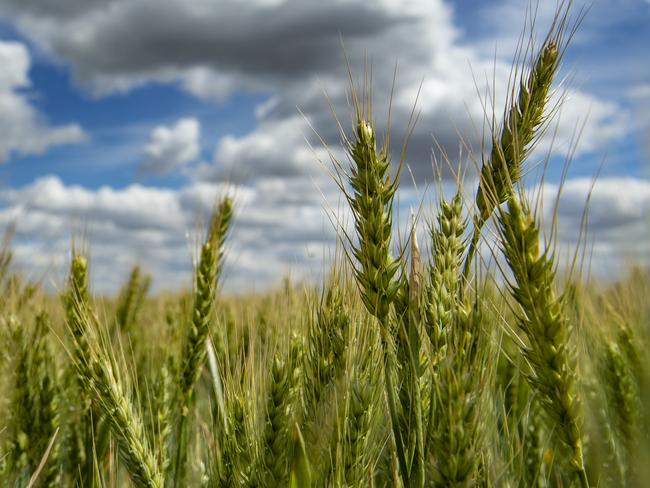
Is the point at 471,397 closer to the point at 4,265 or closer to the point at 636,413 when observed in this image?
the point at 636,413

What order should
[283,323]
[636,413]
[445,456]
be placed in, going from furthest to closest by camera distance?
[636,413] < [283,323] < [445,456]

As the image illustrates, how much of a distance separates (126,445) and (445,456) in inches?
40.6

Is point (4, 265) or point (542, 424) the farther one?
point (542, 424)

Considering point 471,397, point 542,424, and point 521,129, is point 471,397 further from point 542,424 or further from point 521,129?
point 542,424

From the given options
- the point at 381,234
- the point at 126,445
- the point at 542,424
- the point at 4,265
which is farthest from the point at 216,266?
the point at 542,424

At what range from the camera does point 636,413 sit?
8.52ft

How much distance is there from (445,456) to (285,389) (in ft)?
1.88

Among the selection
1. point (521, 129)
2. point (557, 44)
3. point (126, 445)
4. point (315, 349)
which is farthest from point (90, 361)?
point (557, 44)

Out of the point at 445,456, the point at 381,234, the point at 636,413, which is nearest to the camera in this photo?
the point at 445,456

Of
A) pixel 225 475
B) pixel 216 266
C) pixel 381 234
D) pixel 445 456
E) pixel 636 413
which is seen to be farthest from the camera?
pixel 216 266

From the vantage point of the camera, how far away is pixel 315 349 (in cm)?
195

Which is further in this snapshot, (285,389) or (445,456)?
(285,389)

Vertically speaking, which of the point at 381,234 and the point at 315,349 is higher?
the point at 381,234

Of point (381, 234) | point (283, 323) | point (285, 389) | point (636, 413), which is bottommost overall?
point (636, 413)
